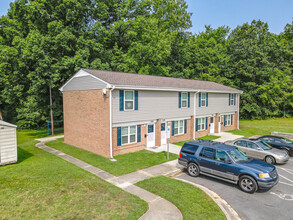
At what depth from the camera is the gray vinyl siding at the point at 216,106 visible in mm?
22825

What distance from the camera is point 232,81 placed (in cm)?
4056

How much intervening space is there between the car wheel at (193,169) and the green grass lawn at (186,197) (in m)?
1.47

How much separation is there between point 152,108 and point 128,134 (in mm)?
3203

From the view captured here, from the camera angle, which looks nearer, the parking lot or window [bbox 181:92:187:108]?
the parking lot

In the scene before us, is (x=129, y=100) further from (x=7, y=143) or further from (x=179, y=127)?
(x=7, y=143)

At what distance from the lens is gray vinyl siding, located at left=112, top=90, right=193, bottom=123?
14.8 metres

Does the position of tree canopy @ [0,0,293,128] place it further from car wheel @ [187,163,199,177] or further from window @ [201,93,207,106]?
car wheel @ [187,163,199,177]

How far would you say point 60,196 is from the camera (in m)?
8.30

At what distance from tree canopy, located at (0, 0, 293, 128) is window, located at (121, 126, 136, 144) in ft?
42.2

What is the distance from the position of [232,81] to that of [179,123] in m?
25.6

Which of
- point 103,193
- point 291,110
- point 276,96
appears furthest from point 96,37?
point 291,110

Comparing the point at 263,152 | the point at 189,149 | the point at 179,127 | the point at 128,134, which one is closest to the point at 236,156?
the point at 189,149

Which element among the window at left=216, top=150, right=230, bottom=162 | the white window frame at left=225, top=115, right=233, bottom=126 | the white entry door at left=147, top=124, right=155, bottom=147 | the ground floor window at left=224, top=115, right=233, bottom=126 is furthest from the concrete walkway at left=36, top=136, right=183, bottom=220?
the white window frame at left=225, top=115, right=233, bottom=126

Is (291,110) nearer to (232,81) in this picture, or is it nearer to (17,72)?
(232,81)
